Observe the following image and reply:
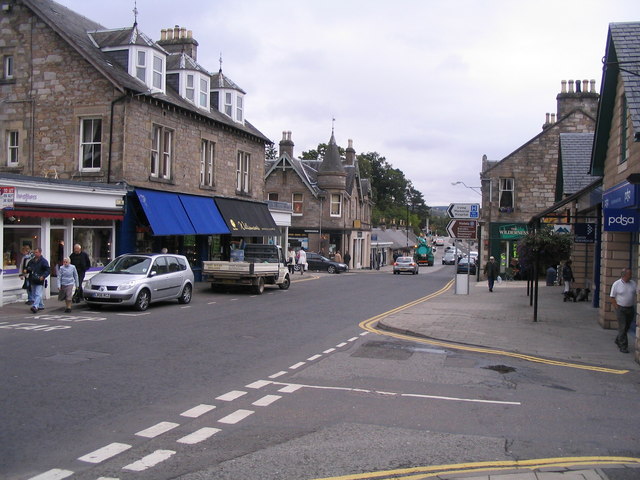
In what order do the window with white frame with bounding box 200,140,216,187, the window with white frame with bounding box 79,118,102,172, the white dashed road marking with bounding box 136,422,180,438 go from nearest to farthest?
the white dashed road marking with bounding box 136,422,180,438, the window with white frame with bounding box 79,118,102,172, the window with white frame with bounding box 200,140,216,187

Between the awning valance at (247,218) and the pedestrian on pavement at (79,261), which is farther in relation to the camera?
the awning valance at (247,218)

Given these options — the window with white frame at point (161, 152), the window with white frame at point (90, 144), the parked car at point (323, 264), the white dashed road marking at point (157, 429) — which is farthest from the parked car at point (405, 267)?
the white dashed road marking at point (157, 429)

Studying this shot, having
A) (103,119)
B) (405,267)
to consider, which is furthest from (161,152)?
(405,267)

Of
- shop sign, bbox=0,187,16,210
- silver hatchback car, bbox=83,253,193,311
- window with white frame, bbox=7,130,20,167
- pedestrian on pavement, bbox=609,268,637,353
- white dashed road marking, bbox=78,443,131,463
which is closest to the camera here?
white dashed road marking, bbox=78,443,131,463

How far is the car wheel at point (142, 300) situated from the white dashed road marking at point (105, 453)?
11701 mm

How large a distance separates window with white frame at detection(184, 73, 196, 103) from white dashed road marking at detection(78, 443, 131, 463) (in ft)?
80.5

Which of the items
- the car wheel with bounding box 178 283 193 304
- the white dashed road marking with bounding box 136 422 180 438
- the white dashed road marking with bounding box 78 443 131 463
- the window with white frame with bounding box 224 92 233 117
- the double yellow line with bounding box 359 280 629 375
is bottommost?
the double yellow line with bounding box 359 280 629 375

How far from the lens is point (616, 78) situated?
49.2 ft

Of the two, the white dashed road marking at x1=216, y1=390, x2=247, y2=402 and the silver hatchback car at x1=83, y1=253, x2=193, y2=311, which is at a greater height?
the silver hatchback car at x1=83, y1=253, x2=193, y2=311

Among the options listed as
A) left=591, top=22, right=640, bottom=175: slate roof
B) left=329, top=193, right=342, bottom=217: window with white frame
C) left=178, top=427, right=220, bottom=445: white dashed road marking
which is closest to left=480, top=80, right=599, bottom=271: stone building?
left=329, top=193, right=342, bottom=217: window with white frame

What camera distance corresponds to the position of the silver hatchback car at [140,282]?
17.0 m

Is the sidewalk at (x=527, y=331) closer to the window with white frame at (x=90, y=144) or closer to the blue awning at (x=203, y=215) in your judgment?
the blue awning at (x=203, y=215)

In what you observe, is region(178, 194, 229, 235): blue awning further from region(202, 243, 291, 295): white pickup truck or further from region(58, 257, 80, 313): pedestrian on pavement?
region(58, 257, 80, 313): pedestrian on pavement

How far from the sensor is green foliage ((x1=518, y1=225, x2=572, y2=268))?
1897 cm
